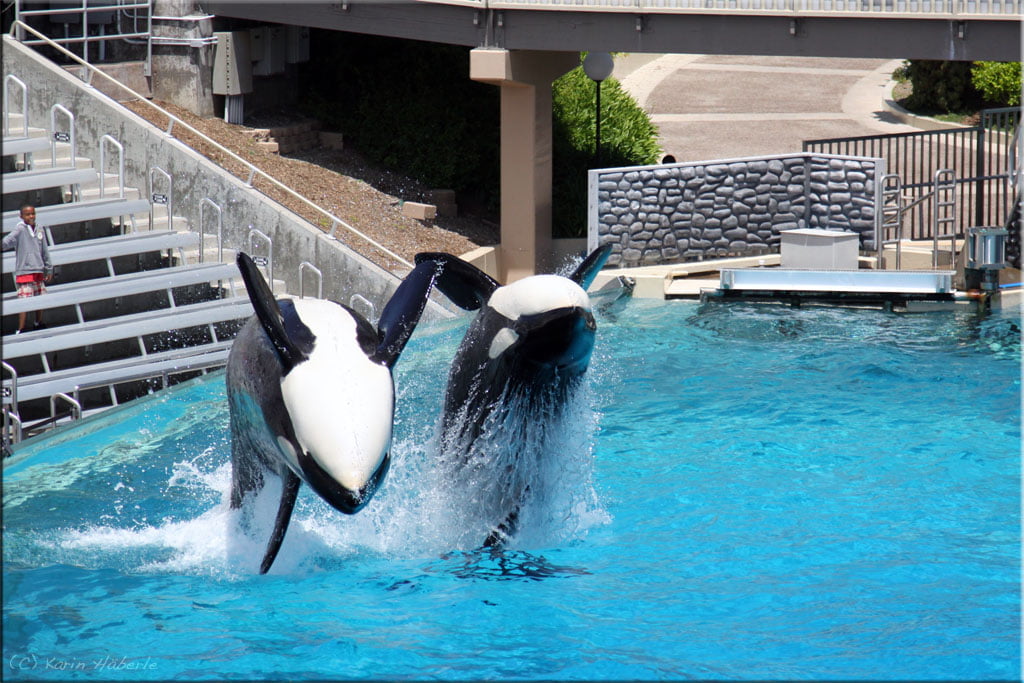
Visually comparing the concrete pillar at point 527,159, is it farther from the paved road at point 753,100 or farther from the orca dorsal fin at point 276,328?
the orca dorsal fin at point 276,328

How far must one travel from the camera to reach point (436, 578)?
26.9 feet

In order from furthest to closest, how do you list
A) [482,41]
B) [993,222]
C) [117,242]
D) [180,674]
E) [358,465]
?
[993,222], [482,41], [117,242], [180,674], [358,465]

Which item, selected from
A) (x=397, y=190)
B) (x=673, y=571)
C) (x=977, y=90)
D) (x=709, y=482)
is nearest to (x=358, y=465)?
(x=673, y=571)

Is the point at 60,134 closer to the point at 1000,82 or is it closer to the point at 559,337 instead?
the point at 559,337

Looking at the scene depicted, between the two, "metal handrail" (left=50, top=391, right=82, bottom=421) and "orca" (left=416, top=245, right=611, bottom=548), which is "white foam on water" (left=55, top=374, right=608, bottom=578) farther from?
"metal handrail" (left=50, top=391, right=82, bottom=421)

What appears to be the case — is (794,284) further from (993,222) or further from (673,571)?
(673,571)

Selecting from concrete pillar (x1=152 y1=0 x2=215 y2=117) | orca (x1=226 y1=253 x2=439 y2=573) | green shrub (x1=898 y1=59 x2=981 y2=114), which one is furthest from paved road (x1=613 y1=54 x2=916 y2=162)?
orca (x1=226 y1=253 x2=439 y2=573)

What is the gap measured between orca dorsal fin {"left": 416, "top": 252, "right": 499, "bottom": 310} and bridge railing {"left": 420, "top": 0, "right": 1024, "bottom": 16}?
29.3 feet

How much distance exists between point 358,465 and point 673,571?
3.14 m

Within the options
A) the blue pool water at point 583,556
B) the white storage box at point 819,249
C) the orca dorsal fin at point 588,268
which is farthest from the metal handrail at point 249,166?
the orca dorsal fin at point 588,268

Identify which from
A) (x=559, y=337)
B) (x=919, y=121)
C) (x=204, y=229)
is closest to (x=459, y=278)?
(x=559, y=337)

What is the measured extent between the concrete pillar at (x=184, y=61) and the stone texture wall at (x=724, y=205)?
605cm

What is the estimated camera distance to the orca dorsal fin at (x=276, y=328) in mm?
6289

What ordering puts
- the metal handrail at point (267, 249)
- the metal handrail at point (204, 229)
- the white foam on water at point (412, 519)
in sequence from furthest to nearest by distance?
the metal handrail at point (204, 229), the metal handrail at point (267, 249), the white foam on water at point (412, 519)
